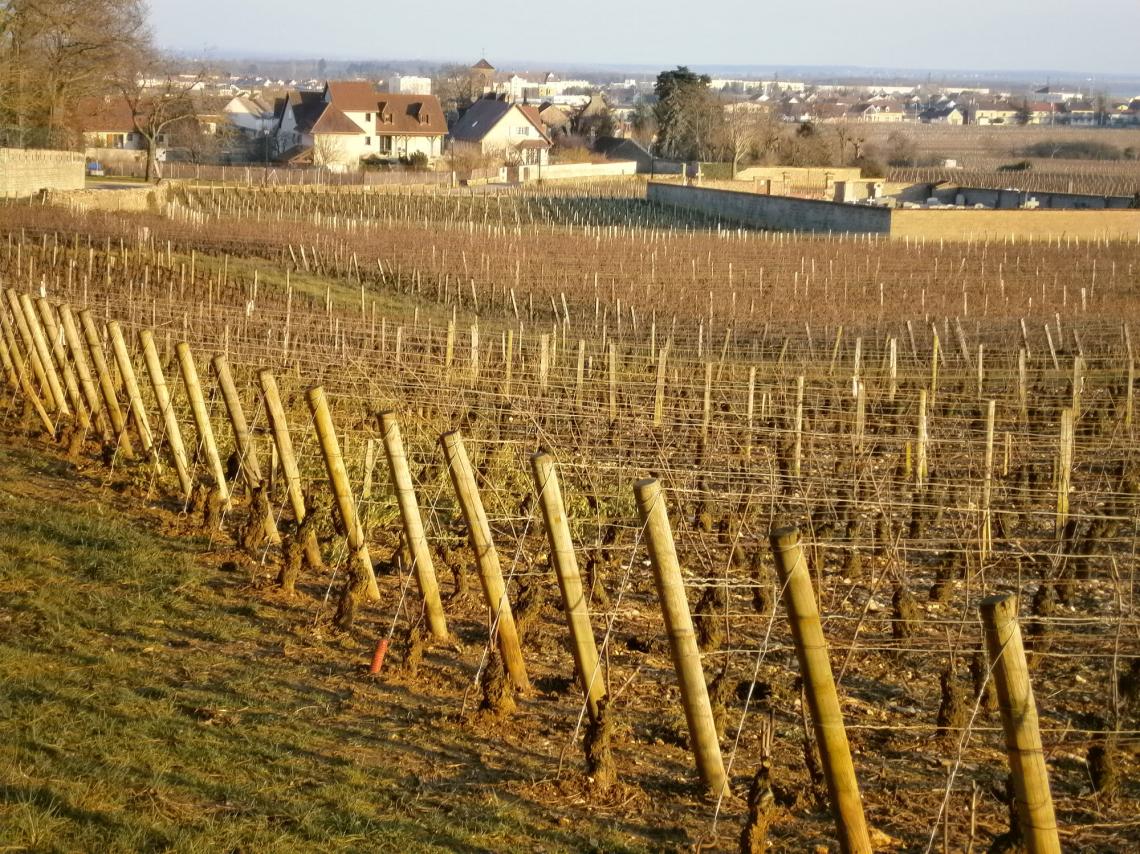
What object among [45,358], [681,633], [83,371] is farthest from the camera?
[45,358]

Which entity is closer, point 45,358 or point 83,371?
point 83,371

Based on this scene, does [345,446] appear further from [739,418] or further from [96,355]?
[739,418]

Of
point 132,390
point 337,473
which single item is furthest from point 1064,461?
point 132,390

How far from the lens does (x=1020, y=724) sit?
3818mm

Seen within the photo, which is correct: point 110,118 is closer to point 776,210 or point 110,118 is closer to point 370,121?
point 370,121

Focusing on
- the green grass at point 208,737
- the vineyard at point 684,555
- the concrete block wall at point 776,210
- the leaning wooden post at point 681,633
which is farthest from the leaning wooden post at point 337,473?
the concrete block wall at point 776,210

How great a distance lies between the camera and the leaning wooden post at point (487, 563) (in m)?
5.92

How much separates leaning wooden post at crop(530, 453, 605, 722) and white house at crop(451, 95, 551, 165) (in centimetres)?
7954

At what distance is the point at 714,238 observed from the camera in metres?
39.2

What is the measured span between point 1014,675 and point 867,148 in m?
94.6

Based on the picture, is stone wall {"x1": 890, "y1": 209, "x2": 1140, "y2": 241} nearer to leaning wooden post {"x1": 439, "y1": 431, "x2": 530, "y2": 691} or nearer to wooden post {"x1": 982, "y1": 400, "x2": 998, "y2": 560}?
wooden post {"x1": 982, "y1": 400, "x2": 998, "y2": 560}

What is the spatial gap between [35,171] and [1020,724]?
41116mm

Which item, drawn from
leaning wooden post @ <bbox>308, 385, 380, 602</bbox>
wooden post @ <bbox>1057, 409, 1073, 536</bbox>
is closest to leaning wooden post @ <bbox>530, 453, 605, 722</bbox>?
leaning wooden post @ <bbox>308, 385, 380, 602</bbox>

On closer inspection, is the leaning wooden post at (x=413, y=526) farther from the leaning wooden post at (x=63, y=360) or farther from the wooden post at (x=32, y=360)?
the wooden post at (x=32, y=360)
